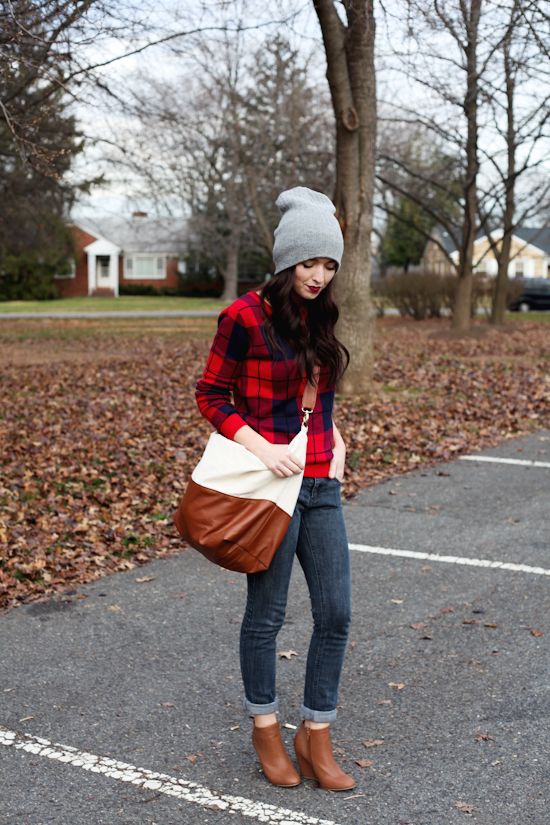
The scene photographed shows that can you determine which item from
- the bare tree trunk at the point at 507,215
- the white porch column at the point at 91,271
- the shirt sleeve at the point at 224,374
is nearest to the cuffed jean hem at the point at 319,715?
the shirt sleeve at the point at 224,374

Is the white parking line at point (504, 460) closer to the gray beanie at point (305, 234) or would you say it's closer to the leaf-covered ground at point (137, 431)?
the leaf-covered ground at point (137, 431)

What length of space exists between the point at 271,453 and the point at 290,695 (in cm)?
155

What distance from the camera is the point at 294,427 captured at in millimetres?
3445

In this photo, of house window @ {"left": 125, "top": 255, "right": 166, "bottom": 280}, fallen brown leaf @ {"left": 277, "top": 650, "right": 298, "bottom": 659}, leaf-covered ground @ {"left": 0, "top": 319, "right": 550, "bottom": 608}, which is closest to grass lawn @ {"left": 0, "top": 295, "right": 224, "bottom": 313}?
house window @ {"left": 125, "top": 255, "right": 166, "bottom": 280}

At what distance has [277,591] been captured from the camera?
346 centimetres

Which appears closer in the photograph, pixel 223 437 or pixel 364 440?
pixel 223 437

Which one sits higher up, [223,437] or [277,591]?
[223,437]

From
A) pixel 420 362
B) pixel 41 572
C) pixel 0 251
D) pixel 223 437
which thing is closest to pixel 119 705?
pixel 223 437

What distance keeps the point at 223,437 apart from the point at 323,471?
353 millimetres

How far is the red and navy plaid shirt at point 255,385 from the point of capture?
338 centimetres

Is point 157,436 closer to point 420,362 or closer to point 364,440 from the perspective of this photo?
point 364,440

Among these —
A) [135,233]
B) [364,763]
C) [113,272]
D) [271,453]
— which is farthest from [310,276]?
[135,233]

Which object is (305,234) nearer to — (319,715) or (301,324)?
(301,324)

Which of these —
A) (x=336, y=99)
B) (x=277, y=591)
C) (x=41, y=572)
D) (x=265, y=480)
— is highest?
(x=336, y=99)
